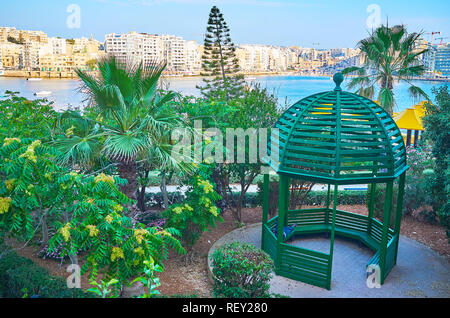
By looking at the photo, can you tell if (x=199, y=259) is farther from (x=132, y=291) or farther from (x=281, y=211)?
(x=281, y=211)

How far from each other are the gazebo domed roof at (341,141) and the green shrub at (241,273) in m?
1.87

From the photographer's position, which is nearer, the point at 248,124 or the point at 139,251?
the point at 139,251

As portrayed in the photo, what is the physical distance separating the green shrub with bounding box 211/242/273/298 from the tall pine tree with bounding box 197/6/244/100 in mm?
17567

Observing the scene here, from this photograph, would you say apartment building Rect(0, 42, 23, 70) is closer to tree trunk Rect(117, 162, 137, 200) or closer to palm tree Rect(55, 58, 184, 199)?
palm tree Rect(55, 58, 184, 199)

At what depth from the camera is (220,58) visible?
998 inches

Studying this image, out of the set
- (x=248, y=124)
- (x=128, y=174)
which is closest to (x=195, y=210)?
→ (x=128, y=174)

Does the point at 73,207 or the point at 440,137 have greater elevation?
the point at 440,137

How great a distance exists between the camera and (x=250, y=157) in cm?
1068

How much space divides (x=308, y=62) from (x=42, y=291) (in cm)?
5828

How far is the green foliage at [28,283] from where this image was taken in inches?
236

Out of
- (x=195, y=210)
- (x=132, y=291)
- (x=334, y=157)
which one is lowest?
(x=132, y=291)

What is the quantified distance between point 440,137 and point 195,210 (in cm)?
606

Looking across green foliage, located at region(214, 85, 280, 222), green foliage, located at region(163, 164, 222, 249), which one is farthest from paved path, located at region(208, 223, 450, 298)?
green foliage, located at region(214, 85, 280, 222)

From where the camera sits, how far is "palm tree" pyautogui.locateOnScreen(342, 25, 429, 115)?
14875 mm
